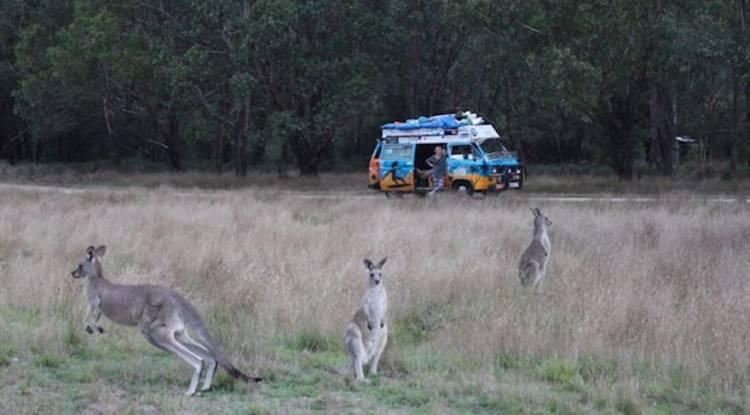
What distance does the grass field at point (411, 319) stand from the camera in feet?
27.7

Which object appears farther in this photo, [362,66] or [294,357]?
[362,66]

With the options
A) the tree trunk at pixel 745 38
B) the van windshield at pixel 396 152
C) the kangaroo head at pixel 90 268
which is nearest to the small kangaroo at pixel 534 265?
the kangaroo head at pixel 90 268

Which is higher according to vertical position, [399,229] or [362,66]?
[362,66]

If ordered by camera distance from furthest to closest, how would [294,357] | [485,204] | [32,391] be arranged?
[485,204], [294,357], [32,391]

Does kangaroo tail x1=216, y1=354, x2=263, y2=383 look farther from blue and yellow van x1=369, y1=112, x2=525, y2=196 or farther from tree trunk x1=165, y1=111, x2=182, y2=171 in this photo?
tree trunk x1=165, y1=111, x2=182, y2=171

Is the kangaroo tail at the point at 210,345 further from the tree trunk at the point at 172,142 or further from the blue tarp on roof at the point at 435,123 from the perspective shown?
the tree trunk at the point at 172,142

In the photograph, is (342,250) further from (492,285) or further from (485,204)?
(485,204)

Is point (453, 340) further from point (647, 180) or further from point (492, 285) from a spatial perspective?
point (647, 180)

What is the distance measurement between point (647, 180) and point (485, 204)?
15661 millimetres

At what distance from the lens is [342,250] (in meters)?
16.2

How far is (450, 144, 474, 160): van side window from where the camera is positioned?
107 ft

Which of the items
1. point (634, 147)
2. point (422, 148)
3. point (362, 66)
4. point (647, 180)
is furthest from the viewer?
point (362, 66)

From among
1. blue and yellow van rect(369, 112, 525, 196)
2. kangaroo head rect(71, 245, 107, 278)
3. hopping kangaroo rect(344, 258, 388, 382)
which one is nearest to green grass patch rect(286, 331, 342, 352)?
hopping kangaroo rect(344, 258, 388, 382)

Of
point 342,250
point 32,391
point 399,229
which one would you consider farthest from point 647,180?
point 32,391
